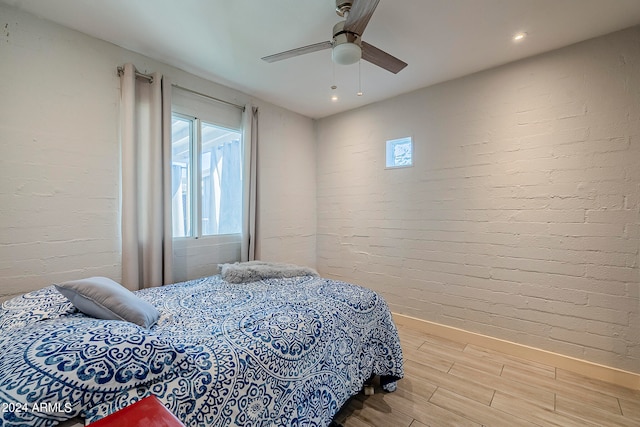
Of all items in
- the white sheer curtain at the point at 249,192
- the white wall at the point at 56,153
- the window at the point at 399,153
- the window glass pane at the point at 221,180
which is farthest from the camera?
the window at the point at 399,153

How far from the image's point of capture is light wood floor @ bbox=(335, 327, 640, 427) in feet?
5.74

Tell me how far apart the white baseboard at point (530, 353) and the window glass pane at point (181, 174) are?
2.59m

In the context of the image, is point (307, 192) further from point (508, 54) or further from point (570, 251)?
point (570, 251)

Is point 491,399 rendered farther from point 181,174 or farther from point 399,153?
point 181,174

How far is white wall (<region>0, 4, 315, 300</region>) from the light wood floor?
2.27m

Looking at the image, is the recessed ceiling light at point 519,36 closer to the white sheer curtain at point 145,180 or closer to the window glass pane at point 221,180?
the window glass pane at point 221,180

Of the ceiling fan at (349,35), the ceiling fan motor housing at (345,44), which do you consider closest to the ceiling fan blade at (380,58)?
the ceiling fan at (349,35)

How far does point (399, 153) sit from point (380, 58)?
149 centimetres

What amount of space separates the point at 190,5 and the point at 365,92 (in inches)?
75.4

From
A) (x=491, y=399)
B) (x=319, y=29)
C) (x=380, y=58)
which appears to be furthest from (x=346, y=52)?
(x=491, y=399)

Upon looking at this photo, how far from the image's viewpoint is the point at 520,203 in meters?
2.53

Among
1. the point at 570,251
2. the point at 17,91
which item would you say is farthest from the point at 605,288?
the point at 17,91

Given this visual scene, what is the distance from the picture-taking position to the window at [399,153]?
3230mm

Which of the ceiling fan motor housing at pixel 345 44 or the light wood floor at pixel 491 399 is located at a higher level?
the ceiling fan motor housing at pixel 345 44
